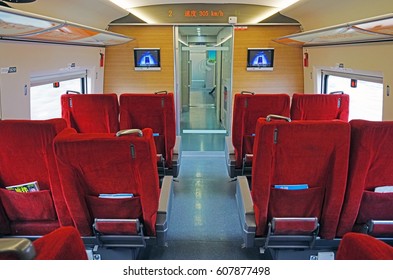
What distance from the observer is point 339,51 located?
511 cm


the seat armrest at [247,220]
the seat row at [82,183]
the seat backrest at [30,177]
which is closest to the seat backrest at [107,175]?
the seat row at [82,183]

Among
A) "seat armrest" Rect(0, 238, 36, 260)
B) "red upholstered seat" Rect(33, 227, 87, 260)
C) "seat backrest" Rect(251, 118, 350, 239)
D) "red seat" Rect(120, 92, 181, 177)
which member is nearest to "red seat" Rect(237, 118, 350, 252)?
"seat backrest" Rect(251, 118, 350, 239)

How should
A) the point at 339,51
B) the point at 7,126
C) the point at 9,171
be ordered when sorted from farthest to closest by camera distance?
the point at 339,51 < the point at 9,171 < the point at 7,126

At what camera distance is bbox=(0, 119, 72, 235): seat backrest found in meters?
2.16

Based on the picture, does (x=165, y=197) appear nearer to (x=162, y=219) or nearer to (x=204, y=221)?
(x=162, y=219)

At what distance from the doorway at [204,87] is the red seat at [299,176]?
4.99 meters

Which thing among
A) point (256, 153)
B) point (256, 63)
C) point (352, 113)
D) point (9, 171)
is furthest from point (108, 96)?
point (256, 63)

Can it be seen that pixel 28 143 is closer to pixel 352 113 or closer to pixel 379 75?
pixel 379 75

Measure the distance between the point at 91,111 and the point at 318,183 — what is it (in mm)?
2729

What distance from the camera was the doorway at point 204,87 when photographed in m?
7.82

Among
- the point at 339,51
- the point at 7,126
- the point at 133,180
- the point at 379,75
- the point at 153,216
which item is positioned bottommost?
the point at 153,216

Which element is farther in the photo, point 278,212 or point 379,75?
point 379,75

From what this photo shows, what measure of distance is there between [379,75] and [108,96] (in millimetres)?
3098

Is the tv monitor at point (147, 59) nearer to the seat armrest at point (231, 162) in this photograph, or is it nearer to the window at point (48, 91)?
the window at point (48, 91)
